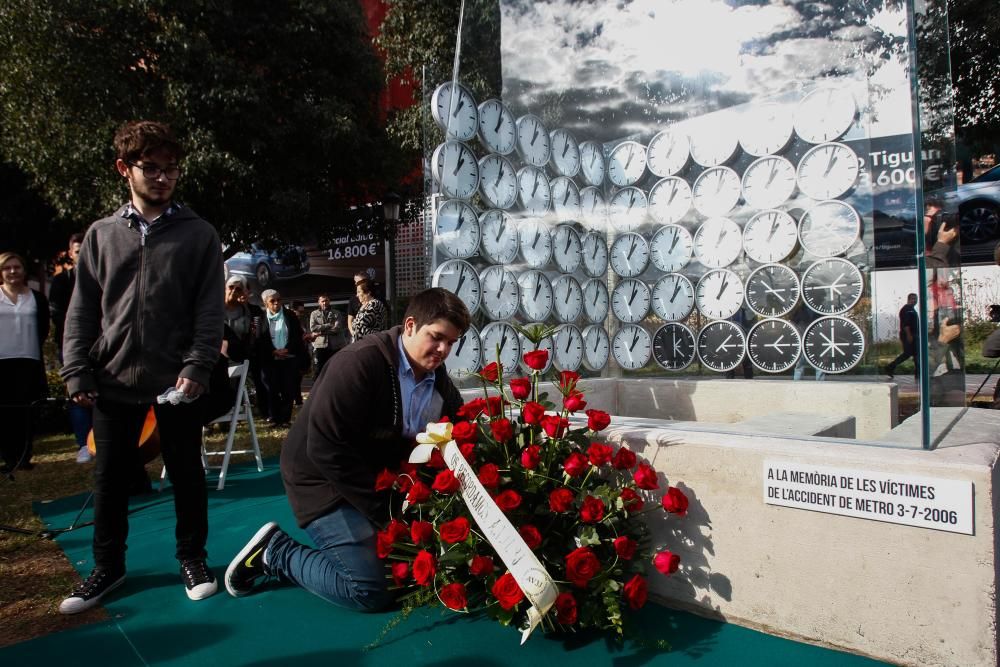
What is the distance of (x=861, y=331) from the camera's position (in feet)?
11.4

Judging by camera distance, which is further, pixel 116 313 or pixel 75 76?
pixel 75 76

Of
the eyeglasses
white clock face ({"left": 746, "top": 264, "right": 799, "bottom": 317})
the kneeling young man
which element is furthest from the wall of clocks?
the eyeglasses

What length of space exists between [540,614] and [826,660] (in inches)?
32.0

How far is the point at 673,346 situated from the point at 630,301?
45 centimetres

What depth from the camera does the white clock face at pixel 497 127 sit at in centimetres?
390

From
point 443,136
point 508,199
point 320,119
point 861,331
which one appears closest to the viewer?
point 861,331

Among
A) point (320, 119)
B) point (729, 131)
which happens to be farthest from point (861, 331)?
point (320, 119)

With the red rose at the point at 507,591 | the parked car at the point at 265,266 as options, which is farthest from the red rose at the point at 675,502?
the parked car at the point at 265,266

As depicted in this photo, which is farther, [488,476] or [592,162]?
[592,162]

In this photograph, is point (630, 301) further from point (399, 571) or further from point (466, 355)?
point (399, 571)

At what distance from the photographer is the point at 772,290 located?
3953 millimetres

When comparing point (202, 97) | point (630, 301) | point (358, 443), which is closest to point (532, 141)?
point (630, 301)

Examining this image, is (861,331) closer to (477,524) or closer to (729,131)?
(729,131)

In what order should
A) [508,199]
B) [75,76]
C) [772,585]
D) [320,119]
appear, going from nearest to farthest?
1. [772,585]
2. [508,199]
3. [75,76]
4. [320,119]
